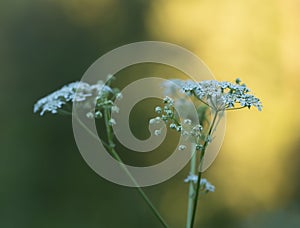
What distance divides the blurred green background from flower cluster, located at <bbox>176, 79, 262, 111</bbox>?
255 cm

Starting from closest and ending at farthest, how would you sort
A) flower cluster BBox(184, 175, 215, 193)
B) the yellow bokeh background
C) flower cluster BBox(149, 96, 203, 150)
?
flower cluster BBox(149, 96, 203, 150), flower cluster BBox(184, 175, 215, 193), the yellow bokeh background

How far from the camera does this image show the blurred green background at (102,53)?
11.4 ft

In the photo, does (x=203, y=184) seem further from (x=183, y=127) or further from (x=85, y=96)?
(x=85, y=96)

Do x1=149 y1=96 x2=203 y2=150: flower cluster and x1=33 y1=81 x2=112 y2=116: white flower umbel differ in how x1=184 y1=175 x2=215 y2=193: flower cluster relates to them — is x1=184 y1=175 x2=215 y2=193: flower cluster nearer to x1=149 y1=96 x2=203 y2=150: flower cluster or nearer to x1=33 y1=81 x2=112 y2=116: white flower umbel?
x1=149 y1=96 x2=203 y2=150: flower cluster

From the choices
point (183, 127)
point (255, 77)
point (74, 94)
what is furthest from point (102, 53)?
point (183, 127)

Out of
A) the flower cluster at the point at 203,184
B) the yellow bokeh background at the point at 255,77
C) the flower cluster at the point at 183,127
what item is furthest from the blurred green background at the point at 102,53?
the flower cluster at the point at 183,127

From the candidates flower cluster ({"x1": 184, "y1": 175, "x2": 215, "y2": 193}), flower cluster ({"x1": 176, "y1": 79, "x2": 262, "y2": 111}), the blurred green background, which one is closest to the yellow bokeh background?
the blurred green background

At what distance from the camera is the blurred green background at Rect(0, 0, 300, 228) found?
11.4 feet

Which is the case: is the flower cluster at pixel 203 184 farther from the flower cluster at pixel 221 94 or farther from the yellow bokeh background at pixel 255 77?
the yellow bokeh background at pixel 255 77

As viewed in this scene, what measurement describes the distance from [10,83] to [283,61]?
2.41 meters

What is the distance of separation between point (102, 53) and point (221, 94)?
329 centimetres

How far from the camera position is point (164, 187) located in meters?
3.74

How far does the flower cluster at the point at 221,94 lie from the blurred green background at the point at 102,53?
2.55 meters

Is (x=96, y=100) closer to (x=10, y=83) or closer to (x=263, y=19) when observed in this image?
(x=263, y=19)
